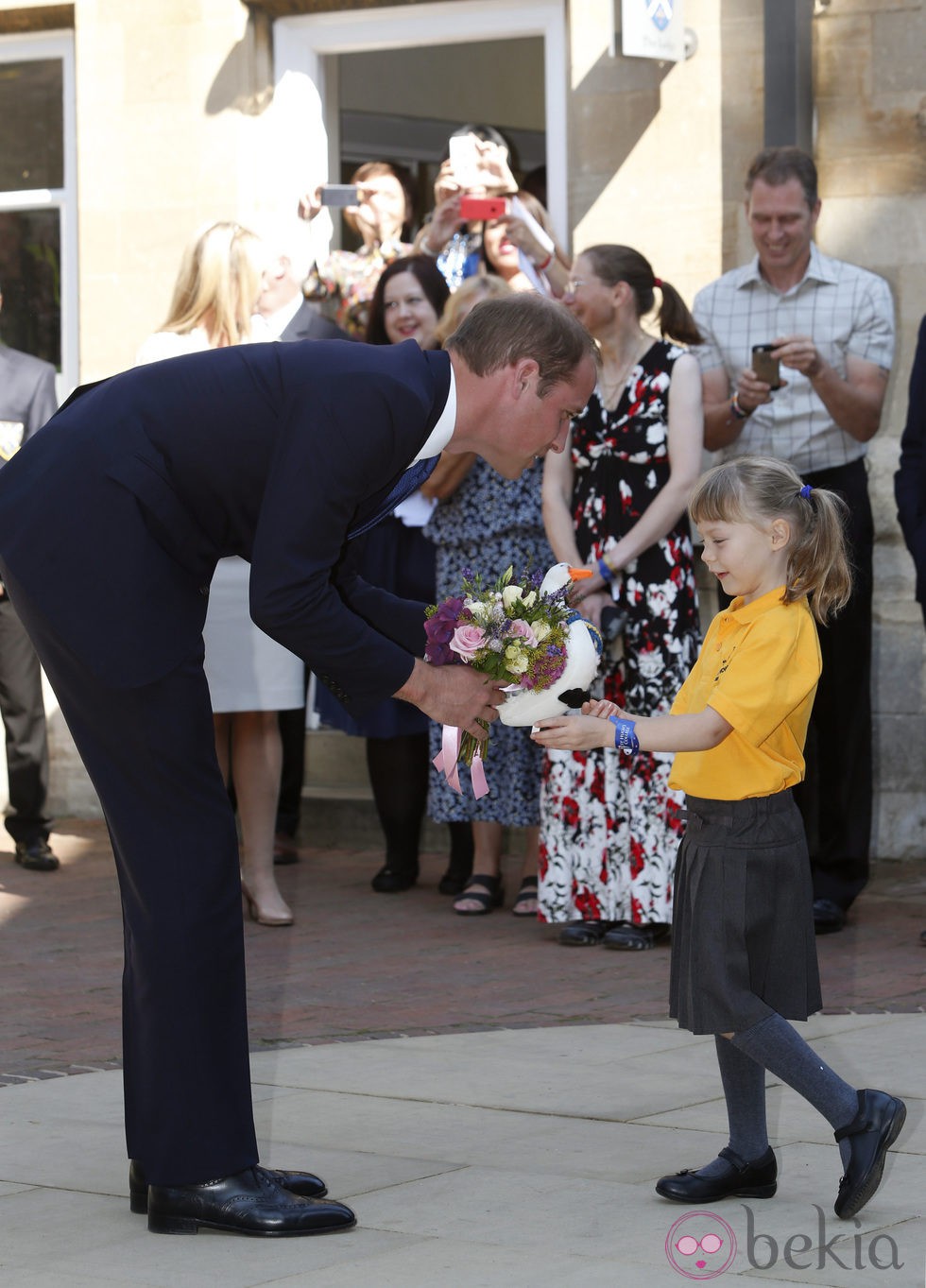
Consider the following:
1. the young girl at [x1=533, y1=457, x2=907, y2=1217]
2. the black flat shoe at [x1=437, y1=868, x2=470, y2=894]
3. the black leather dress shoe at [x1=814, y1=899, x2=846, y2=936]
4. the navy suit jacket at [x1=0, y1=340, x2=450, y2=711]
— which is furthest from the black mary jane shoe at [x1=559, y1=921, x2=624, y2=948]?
the navy suit jacket at [x1=0, y1=340, x2=450, y2=711]

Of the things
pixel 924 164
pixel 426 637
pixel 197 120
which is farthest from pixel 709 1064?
pixel 197 120

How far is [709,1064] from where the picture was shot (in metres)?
5.12

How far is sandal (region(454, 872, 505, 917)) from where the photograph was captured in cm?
745

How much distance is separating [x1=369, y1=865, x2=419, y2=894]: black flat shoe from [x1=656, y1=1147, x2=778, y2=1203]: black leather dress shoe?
4.00 m

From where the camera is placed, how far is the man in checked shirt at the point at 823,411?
23.3 ft

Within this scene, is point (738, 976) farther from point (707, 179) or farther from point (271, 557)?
point (707, 179)

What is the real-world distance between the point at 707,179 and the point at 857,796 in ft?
9.38

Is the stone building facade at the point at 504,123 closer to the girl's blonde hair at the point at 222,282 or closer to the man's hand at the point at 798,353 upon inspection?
the man's hand at the point at 798,353

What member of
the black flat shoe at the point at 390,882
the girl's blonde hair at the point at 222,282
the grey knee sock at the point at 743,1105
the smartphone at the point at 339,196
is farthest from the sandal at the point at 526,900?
the grey knee sock at the point at 743,1105

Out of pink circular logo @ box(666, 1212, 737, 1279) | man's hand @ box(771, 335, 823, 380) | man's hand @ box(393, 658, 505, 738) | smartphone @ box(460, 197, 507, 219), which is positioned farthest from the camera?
smartphone @ box(460, 197, 507, 219)

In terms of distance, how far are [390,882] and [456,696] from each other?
408cm

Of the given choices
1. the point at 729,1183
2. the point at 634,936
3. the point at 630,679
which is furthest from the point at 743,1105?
the point at 630,679

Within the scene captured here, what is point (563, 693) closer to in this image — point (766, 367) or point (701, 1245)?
point (701, 1245)

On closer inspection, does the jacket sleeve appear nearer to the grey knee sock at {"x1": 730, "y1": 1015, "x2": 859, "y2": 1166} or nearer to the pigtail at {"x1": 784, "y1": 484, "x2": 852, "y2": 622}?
the pigtail at {"x1": 784, "y1": 484, "x2": 852, "y2": 622}
